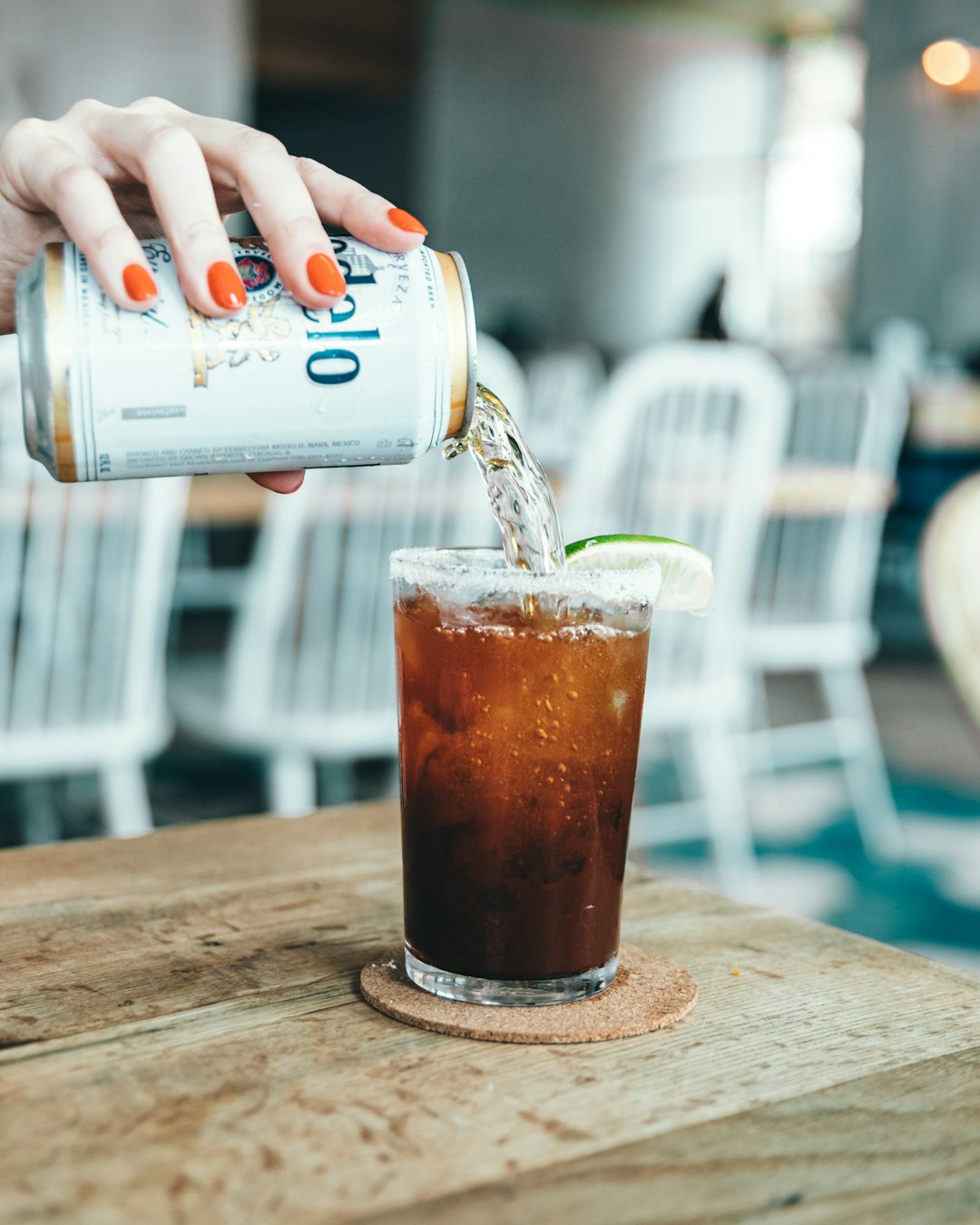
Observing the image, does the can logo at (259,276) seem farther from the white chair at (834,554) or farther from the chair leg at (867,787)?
the chair leg at (867,787)

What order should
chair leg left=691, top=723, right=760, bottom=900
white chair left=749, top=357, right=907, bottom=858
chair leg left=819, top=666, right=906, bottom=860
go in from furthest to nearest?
chair leg left=819, top=666, right=906, bottom=860, white chair left=749, top=357, right=907, bottom=858, chair leg left=691, top=723, right=760, bottom=900

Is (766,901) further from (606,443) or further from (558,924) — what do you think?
(558,924)

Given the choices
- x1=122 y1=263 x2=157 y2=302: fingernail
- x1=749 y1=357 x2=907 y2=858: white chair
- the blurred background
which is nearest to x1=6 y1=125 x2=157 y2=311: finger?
x1=122 y1=263 x2=157 y2=302: fingernail

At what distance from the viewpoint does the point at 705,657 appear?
7.03 feet

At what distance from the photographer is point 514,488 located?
576mm

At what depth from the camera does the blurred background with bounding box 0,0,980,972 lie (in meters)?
1.82

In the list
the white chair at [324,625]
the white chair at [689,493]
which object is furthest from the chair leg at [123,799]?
the white chair at [689,493]

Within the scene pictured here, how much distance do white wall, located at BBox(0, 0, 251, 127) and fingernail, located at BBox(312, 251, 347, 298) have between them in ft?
17.2

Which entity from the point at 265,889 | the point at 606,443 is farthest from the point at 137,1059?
the point at 606,443

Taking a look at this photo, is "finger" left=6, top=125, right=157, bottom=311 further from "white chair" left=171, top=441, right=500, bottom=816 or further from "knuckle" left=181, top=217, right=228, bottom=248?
"white chair" left=171, top=441, right=500, bottom=816

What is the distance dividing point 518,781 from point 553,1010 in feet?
0.29

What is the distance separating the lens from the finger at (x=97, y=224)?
0.51 metres

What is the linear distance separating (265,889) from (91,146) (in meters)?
0.36

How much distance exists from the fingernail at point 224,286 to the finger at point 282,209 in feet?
0.08
